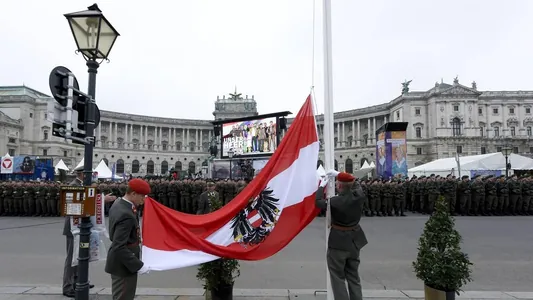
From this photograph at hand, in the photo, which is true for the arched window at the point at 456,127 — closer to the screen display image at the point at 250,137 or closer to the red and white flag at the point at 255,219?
the screen display image at the point at 250,137

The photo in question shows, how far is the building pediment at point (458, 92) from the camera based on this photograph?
223 feet

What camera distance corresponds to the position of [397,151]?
920 inches

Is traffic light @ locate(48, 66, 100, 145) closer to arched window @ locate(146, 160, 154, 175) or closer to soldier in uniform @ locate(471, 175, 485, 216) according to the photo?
soldier in uniform @ locate(471, 175, 485, 216)

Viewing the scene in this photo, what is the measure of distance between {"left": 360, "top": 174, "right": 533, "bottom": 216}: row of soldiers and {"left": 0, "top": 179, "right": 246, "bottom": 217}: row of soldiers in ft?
19.3

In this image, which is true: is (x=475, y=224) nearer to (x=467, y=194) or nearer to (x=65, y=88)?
(x=467, y=194)

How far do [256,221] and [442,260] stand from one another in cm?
235

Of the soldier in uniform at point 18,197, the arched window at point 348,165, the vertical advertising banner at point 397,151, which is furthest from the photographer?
the arched window at point 348,165

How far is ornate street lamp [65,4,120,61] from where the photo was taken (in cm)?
411

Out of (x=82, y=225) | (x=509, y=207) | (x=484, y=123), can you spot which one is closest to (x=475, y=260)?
(x=82, y=225)

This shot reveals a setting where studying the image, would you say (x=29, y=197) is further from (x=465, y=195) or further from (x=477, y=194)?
(x=477, y=194)

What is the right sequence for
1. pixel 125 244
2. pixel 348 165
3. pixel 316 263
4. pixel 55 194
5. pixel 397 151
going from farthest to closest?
pixel 348 165 → pixel 397 151 → pixel 55 194 → pixel 316 263 → pixel 125 244

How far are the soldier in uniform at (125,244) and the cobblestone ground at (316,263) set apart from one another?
6.99 ft

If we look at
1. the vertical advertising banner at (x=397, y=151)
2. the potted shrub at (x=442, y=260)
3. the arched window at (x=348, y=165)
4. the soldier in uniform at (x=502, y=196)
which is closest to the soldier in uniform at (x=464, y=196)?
the soldier in uniform at (x=502, y=196)

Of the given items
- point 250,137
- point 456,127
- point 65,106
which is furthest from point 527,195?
point 456,127
